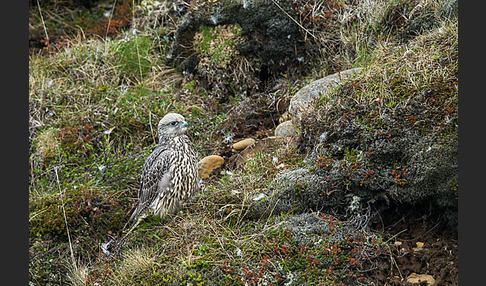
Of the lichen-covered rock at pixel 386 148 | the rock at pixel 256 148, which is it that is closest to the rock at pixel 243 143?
the rock at pixel 256 148

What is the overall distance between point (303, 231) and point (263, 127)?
2788 mm

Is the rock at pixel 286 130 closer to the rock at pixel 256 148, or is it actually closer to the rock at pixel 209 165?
the rock at pixel 256 148

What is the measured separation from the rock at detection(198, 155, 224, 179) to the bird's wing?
87 cm

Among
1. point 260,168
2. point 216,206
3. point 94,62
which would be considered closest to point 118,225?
point 216,206

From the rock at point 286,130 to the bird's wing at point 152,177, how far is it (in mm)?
1526

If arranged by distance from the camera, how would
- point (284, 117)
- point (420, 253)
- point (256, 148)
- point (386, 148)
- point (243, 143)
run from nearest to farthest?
point (420, 253) < point (386, 148) < point (256, 148) < point (243, 143) < point (284, 117)

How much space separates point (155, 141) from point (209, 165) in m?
1.18

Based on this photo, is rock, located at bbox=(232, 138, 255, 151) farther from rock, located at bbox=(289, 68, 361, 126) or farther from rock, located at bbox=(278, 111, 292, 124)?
rock, located at bbox=(289, 68, 361, 126)

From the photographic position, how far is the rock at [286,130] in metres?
6.81

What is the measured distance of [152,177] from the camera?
6566 millimetres

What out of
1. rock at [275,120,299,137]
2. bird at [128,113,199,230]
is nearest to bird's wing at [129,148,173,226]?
bird at [128,113,199,230]

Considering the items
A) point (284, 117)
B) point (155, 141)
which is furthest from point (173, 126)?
point (284, 117)

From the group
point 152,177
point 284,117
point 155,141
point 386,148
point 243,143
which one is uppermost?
point 386,148

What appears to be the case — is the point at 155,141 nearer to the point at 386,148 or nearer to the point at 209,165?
the point at 209,165
